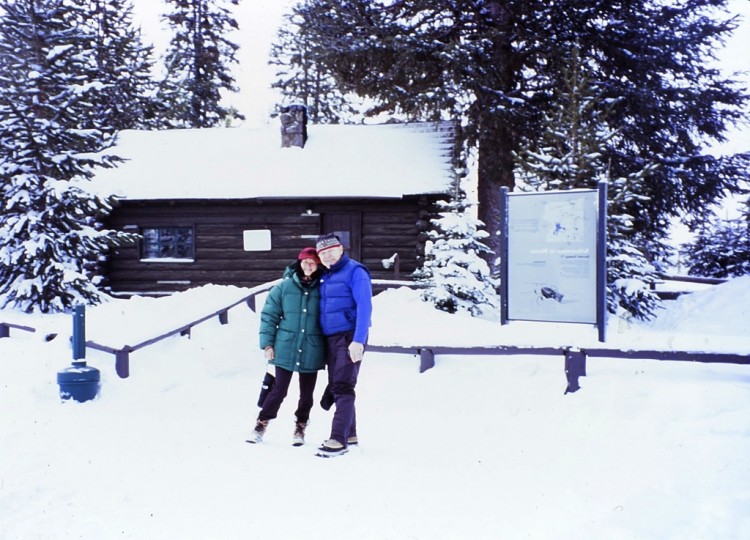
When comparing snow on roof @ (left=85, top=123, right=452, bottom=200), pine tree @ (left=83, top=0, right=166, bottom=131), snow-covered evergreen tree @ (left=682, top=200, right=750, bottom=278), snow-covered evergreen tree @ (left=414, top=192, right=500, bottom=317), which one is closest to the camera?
snow-covered evergreen tree @ (left=414, top=192, right=500, bottom=317)

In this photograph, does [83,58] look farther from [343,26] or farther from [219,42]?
[219,42]

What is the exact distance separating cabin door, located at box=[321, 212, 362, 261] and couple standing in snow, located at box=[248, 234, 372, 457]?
1109 centimetres

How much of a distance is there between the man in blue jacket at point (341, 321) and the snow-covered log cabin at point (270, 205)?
10315 mm

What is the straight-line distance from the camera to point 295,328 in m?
5.08

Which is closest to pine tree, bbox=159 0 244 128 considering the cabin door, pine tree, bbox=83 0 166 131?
pine tree, bbox=83 0 166 131

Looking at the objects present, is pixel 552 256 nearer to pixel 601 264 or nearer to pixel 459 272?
pixel 601 264

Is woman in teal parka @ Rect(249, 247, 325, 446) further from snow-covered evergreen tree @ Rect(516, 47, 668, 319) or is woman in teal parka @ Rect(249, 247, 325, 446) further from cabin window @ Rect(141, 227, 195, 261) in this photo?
cabin window @ Rect(141, 227, 195, 261)

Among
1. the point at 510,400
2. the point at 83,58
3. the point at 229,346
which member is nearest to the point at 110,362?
the point at 229,346

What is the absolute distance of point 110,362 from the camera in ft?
24.0

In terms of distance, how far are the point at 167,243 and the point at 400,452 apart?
1380 centimetres

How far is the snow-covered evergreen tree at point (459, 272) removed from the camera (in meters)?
10.4

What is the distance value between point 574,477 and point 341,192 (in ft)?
39.8

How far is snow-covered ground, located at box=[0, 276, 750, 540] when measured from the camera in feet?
12.0

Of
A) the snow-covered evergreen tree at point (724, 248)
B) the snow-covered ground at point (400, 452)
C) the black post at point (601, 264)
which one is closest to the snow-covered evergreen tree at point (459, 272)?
the snow-covered ground at point (400, 452)
